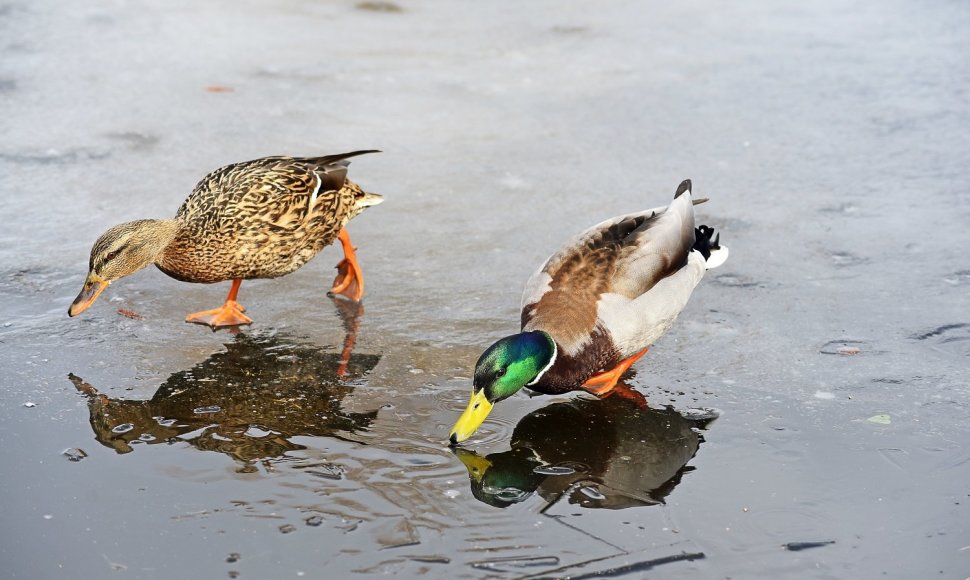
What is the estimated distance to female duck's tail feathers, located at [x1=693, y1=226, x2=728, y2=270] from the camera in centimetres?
461

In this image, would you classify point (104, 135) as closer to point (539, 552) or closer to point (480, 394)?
point (480, 394)

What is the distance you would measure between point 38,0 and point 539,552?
8263 millimetres

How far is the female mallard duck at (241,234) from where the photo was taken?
14.7 ft

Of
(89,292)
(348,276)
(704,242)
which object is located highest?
(704,242)

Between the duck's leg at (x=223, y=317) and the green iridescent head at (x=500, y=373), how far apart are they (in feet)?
4.57

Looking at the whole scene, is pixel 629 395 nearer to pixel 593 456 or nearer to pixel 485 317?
pixel 593 456

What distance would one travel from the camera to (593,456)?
12.4ft

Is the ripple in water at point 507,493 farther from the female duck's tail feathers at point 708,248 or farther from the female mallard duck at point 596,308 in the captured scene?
the female duck's tail feathers at point 708,248

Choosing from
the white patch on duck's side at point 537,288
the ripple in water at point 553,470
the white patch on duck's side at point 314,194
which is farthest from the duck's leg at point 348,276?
the ripple in water at point 553,470

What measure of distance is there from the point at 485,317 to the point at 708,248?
975 mm

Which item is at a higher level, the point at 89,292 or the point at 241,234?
the point at 241,234

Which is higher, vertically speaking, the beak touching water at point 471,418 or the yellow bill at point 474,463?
the beak touching water at point 471,418

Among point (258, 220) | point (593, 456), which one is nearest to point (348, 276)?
point (258, 220)

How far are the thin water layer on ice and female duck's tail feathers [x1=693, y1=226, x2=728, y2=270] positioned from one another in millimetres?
276
